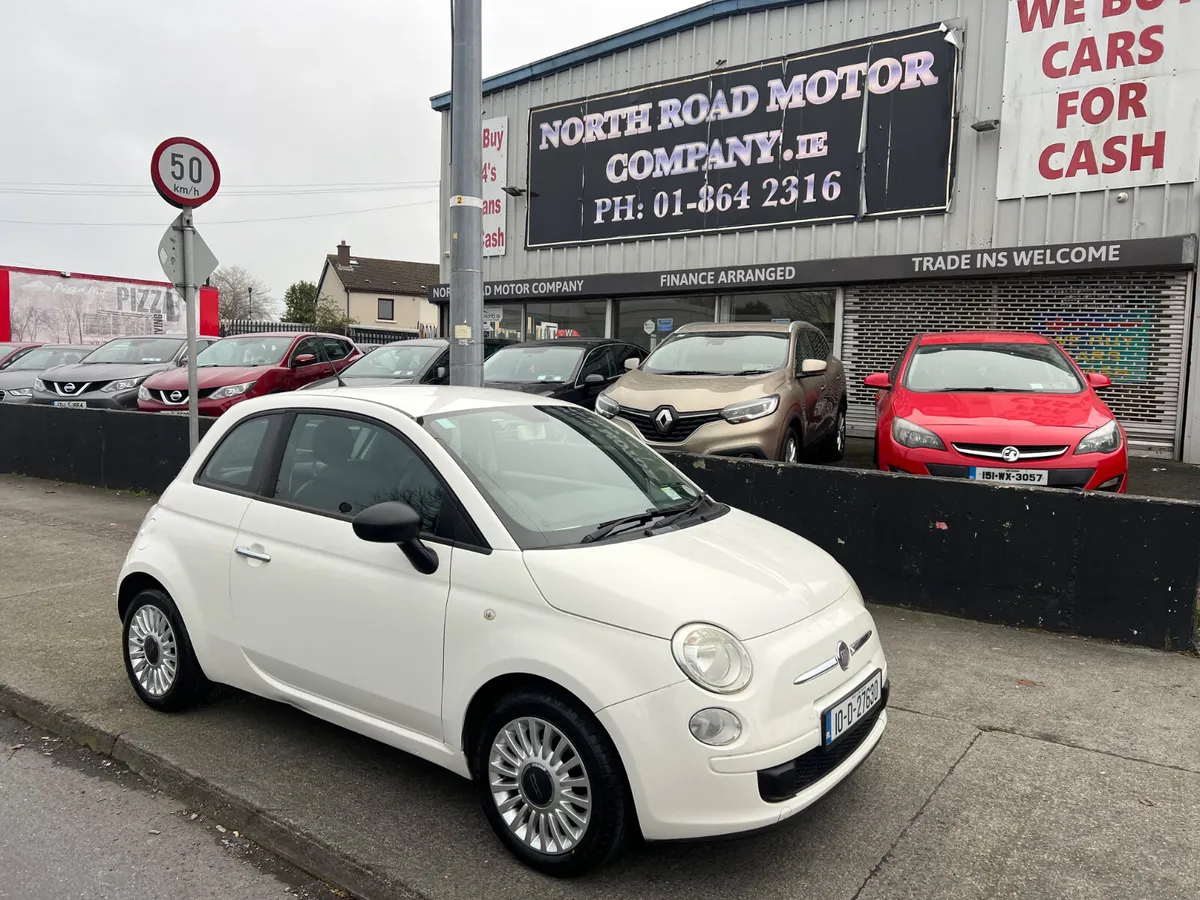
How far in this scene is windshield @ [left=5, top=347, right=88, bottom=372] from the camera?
15.8 m

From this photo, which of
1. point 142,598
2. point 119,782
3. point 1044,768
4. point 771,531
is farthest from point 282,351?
point 1044,768

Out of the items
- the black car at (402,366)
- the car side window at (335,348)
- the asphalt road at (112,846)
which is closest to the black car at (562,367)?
the black car at (402,366)

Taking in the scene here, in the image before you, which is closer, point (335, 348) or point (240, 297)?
point (335, 348)

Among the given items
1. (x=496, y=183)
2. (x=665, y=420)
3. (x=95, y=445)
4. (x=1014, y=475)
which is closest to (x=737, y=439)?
(x=665, y=420)

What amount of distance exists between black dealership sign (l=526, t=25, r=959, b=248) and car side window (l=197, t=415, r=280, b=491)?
11955 millimetres

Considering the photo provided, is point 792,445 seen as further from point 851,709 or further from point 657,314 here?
point 657,314

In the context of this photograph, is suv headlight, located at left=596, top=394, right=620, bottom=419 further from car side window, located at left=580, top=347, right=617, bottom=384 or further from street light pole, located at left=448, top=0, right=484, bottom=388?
car side window, located at left=580, top=347, right=617, bottom=384

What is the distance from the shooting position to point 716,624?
108 inches

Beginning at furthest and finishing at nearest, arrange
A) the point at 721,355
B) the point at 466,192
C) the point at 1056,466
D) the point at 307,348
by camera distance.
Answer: the point at 307,348
the point at 721,355
the point at 466,192
the point at 1056,466

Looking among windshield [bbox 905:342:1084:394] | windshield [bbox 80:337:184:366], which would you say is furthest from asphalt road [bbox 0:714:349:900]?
windshield [bbox 80:337:184:366]

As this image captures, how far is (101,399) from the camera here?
12242mm

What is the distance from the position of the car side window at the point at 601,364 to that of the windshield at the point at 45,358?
34.7 ft

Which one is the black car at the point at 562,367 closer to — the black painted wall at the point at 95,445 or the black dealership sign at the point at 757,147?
the black painted wall at the point at 95,445

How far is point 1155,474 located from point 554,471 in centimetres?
979
